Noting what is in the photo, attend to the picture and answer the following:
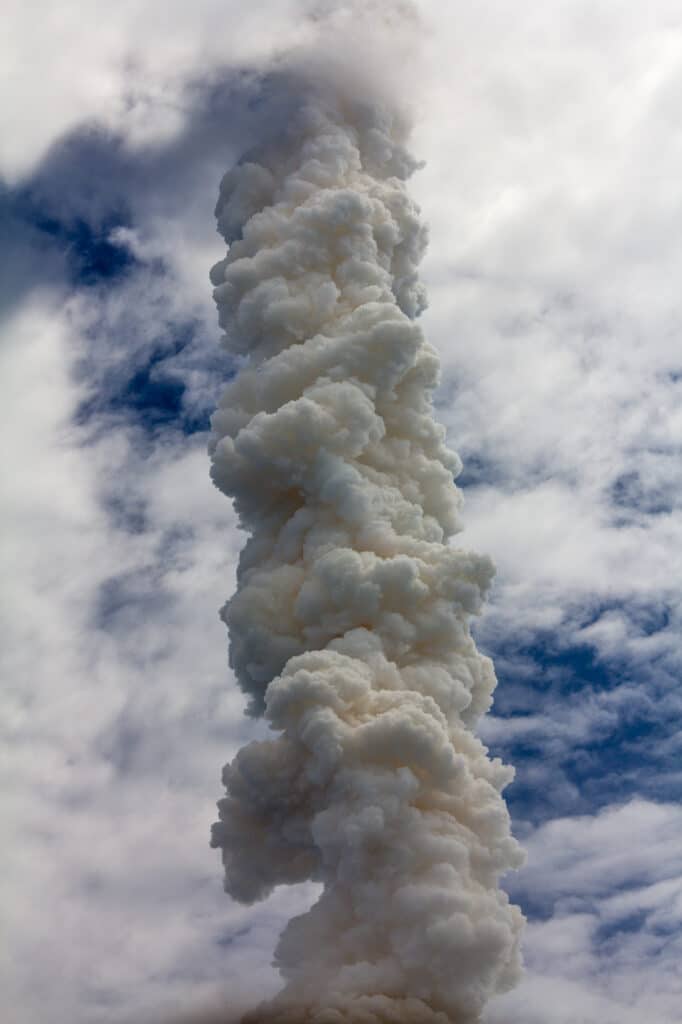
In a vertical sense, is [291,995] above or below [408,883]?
below

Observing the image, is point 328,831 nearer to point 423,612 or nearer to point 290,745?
point 290,745

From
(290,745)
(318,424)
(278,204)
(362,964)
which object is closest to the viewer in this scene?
(362,964)

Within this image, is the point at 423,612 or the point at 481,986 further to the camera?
the point at 423,612

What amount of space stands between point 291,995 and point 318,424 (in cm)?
1856

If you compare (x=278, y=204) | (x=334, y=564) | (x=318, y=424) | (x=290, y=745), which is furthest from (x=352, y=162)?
(x=290, y=745)

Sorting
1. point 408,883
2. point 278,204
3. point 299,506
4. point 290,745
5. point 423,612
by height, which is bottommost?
point 408,883

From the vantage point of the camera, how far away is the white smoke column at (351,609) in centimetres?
3200

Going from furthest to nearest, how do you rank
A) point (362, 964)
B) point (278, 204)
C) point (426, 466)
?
point (278, 204)
point (426, 466)
point (362, 964)

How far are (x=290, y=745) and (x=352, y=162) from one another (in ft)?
83.5

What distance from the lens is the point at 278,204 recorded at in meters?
46.0

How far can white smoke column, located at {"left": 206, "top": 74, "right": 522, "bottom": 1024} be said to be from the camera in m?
32.0

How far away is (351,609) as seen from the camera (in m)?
37.0

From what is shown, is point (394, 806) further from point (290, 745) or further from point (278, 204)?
point (278, 204)

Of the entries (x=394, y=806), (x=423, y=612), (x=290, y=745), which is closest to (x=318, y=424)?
(x=423, y=612)
